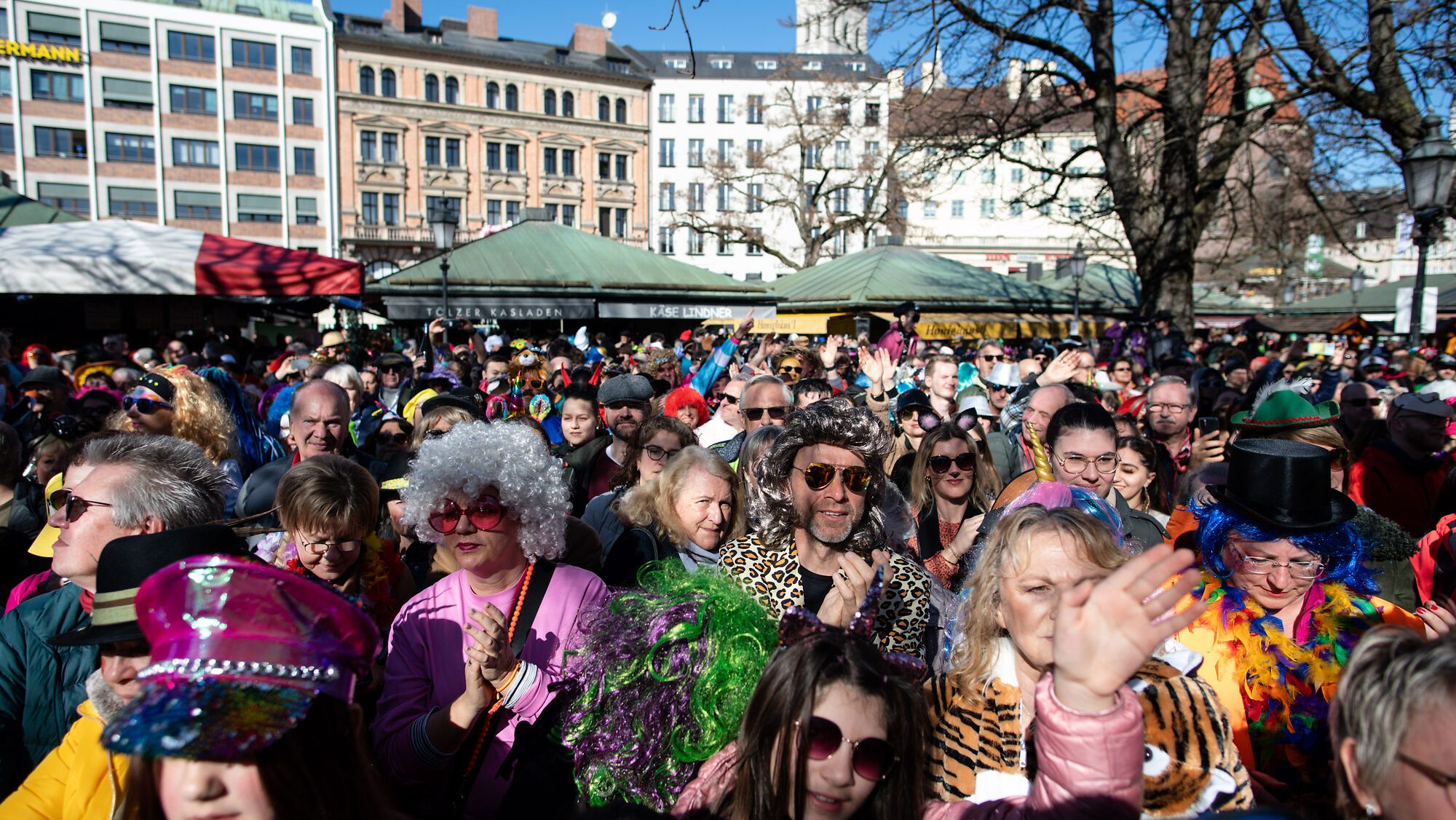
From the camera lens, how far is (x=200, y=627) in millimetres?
1390

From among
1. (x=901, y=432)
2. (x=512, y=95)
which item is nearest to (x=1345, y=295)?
(x=901, y=432)

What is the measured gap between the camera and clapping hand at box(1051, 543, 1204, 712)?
1.28 meters

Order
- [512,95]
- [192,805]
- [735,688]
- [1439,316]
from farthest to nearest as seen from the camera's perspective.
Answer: [512,95] → [1439,316] → [735,688] → [192,805]

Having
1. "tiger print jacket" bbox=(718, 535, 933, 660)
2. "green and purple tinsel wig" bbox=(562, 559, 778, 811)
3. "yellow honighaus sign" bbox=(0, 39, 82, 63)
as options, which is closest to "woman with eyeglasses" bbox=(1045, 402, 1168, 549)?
"tiger print jacket" bbox=(718, 535, 933, 660)

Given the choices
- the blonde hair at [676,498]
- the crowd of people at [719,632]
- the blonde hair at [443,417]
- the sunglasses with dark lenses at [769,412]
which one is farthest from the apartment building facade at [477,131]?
the crowd of people at [719,632]

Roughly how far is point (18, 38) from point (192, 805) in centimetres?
5581

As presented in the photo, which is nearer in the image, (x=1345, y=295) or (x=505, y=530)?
(x=505, y=530)

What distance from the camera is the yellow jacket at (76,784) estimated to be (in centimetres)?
176

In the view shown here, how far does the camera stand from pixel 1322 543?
2.45 meters

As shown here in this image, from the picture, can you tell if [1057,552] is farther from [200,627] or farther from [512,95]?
[512,95]

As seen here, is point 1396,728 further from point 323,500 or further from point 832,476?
point 323,500

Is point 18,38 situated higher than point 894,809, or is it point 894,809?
point 18,38

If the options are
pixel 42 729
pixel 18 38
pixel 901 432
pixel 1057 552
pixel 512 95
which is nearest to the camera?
pixel 1057 552

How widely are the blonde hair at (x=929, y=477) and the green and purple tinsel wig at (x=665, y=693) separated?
2529 millimetres
